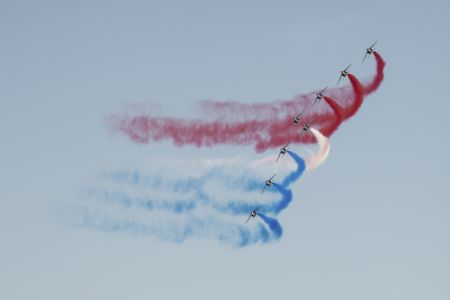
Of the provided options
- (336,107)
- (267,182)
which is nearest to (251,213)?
(267,182)

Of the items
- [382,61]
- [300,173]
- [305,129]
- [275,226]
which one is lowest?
[275,226]

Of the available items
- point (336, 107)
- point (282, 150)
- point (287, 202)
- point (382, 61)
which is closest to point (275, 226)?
point (287, 202)

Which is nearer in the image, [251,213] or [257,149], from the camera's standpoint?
[257,149]

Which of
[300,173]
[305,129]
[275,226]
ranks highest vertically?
[305,129]

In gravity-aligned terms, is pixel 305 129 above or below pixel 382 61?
below

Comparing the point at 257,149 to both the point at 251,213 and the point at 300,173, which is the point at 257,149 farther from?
the point at 251,213

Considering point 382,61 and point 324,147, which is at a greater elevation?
point 382,61

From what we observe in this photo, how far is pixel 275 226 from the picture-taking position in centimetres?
7250

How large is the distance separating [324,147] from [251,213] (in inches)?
583

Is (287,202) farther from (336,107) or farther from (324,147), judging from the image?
(336,107)

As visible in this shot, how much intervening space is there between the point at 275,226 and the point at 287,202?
423 centimetres

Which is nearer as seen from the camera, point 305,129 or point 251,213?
point 305,129

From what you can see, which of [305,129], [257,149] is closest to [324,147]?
[305,129]

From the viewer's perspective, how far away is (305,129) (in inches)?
2837
